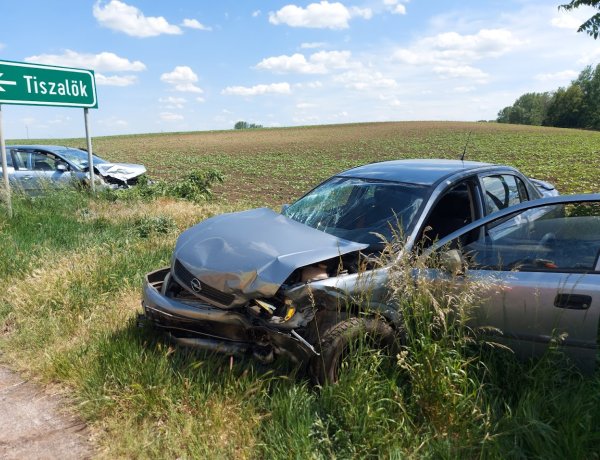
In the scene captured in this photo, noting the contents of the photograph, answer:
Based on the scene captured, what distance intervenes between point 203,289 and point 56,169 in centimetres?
1004

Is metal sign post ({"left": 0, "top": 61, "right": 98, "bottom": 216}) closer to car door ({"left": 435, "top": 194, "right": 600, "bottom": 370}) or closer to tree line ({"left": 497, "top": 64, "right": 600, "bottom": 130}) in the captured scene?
car door ({"left": 435, "top": 194, "right": 600, "bottom": 370})

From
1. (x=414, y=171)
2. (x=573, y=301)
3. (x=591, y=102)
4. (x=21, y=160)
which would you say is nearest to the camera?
(x=573, y=301)

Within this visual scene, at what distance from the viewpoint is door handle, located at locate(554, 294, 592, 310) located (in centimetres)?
→ 281

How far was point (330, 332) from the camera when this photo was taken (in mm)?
2951

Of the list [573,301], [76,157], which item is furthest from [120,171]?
[573,301]

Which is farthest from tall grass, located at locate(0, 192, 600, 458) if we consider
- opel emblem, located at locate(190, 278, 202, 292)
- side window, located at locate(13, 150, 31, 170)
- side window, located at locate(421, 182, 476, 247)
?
side window, located at locate(13, 150, 31, 170)

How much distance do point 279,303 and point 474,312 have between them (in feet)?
4.41

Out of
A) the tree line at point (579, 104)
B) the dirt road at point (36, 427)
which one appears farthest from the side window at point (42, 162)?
the tree line at point (579, 104)

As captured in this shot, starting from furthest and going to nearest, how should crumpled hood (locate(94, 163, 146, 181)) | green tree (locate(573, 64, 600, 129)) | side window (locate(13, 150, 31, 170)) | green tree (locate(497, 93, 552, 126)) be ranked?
1. green tree (locate(497, 93, 552, 126))
2. green tree (locate(573, 64, 600, 129))
3. crumpled hood (locate(94, 163, 146, 181))
4. side window (locate(13, 150, 31, 170))

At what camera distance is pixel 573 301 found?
9.34ft

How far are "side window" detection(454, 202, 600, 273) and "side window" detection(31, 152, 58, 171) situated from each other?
36.7ft

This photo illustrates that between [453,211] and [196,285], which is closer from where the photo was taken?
[196,285]

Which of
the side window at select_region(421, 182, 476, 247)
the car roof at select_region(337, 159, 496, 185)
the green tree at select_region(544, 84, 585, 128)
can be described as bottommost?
the side window at select_region(421, 182, 476, 247)

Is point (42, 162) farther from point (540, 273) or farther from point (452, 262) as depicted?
point (540, 273)
